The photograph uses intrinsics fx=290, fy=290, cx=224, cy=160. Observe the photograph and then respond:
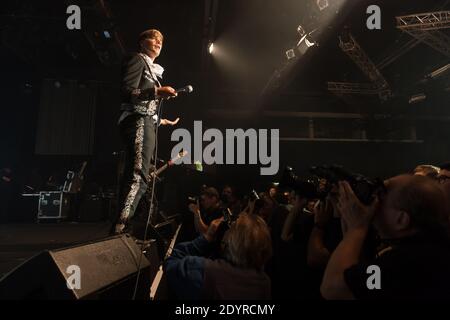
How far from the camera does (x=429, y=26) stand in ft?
14.8

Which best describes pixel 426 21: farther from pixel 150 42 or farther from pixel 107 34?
pixel 107 34

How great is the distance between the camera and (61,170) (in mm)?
6184

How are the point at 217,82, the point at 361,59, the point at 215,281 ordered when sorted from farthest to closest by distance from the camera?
the point at 217,82
the point at 361,59
the point at 215,281

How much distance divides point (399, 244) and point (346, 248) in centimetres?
15

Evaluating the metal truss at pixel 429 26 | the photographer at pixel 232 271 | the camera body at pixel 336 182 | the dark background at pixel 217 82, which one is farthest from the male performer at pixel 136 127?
the metal truss at pixel 429 26

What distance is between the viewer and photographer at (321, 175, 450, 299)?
779 millimetres

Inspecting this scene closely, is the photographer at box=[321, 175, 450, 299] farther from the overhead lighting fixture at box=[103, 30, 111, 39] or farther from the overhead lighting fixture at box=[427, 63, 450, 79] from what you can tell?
the overhead lighting fixture at box=[427, 63, 450, 79]

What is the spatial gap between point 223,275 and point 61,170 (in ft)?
20.1

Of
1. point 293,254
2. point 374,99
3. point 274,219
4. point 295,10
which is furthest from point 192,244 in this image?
point 374,99

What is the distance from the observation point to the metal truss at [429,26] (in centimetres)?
439

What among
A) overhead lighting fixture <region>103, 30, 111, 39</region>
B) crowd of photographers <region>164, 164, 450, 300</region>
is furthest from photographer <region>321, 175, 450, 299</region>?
overhead lighting fixture <region>103, 30, 111, 39</region>

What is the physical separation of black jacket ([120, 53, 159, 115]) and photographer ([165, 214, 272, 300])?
95cm

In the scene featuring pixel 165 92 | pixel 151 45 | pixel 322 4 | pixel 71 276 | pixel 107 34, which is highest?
pixel 322 4

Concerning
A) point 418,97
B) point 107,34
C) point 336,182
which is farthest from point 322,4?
point 418,97
